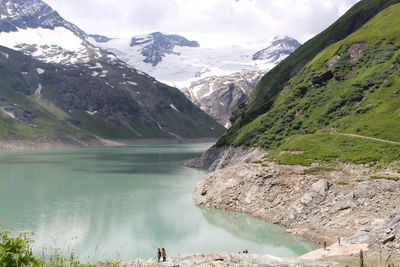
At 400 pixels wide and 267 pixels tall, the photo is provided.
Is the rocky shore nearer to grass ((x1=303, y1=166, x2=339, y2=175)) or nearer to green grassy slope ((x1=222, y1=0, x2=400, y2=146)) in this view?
grass ((x1=303, y1=166, x2=339, y2=175))

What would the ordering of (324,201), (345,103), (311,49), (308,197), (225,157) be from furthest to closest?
(311,49) < (225,157) < (345,103) < (308,197) < (324,201)

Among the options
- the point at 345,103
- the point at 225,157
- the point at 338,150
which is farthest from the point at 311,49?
the point at 338,150

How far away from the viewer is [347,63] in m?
121

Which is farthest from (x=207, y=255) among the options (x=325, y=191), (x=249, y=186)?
(x=249, y=186)

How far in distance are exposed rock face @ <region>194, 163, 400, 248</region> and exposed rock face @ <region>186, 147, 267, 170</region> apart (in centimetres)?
3404

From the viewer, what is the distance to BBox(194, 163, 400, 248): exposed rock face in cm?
4869

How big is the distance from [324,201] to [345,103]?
53987 millimetres

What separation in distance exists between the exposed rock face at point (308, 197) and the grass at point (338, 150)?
9.96 ft

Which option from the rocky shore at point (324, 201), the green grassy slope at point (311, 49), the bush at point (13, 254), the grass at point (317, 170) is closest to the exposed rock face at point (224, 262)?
the rocky shore at point (324, 201)

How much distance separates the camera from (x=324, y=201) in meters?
55.2

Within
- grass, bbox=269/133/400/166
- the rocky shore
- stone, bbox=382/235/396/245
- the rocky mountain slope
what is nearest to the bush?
the rocky mountain slope

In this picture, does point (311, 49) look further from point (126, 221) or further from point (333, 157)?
point (126, 221)

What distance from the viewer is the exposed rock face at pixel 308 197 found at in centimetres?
4869

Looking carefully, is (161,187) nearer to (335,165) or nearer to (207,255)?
(335,165)
